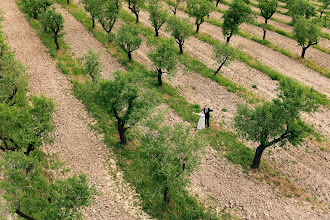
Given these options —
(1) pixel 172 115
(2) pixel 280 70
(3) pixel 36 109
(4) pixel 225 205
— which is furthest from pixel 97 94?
(2) pixel 280 70

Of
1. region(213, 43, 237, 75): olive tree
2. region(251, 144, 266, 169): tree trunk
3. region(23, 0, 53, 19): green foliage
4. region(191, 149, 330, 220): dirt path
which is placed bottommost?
region(191, 149, 330, 220): dirt path

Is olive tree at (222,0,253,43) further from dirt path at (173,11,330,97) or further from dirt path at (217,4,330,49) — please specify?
dirt path at (217,4,330,49)

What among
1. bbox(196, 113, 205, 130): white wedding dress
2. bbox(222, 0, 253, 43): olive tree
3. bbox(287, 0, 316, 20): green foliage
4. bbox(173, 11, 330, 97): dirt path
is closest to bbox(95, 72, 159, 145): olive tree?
bbox(196, 113, 205, 130): white wedding dress

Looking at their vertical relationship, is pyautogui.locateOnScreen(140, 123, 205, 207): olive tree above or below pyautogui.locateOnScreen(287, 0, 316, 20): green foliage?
below

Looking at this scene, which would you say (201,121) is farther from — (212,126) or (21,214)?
(21,214)

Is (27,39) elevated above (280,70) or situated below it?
below

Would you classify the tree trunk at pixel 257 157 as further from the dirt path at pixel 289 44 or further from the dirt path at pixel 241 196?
the dirt path at pixel 289 44

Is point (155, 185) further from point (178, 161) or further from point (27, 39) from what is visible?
point (27, 39)
